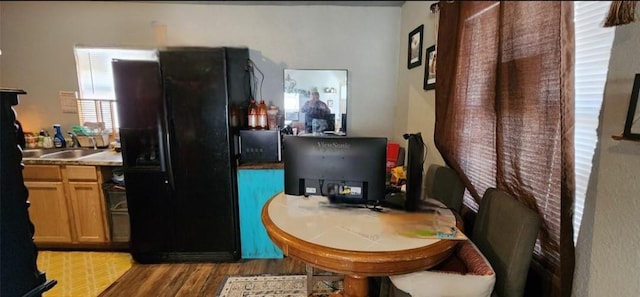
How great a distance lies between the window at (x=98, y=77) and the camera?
0.52 m

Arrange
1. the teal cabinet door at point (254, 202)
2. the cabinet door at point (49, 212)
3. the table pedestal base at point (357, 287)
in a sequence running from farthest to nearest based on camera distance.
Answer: the teal cabinet door at point (254, 202)
the table pedestal base at point (357, 287)
the cabinet door at point (49, 212)

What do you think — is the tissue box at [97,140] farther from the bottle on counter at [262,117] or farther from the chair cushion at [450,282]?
the bottle on counter at [262,117]

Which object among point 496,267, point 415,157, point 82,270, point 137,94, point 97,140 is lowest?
point 82,270

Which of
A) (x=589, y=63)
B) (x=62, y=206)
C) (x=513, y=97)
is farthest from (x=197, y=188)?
(x=589, y=63)

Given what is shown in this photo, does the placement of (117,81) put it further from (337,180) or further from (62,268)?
(62,268)

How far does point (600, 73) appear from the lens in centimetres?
52

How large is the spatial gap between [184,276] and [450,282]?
1.89m

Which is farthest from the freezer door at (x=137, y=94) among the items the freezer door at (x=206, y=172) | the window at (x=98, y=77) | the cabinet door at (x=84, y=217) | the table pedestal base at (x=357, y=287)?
the freezer door at (x=206, y=172)

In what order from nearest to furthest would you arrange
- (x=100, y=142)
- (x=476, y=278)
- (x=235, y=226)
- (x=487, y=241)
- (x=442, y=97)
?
(x=442, y=97) < (x=100, y=142) < (x=476, y=278) < (x=487, y=241) < (x=235, y=226)

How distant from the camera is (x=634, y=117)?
69 centimetres

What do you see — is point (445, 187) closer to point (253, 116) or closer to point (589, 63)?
point (589, 63)

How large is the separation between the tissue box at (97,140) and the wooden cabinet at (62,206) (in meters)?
0.17

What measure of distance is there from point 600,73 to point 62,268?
2039 millimetres

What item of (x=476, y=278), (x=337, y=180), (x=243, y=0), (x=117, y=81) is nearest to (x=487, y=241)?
(x=476, y=278)
